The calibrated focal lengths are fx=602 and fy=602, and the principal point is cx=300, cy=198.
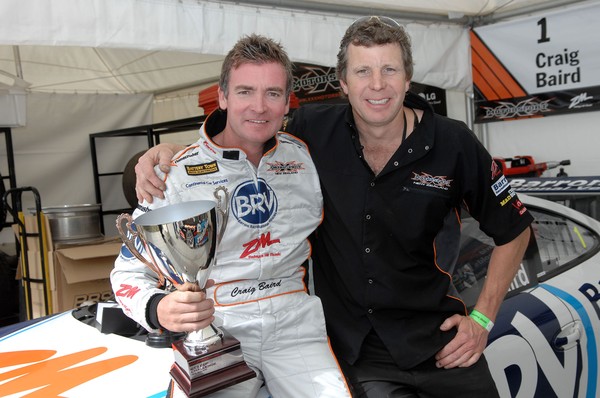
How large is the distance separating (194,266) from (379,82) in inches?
30.1

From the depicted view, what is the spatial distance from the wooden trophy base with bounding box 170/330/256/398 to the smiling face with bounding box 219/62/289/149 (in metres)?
0.57

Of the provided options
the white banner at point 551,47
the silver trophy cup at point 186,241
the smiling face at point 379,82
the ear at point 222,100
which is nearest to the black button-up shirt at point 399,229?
the smiling face at point 379,82

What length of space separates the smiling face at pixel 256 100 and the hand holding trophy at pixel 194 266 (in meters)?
0.27

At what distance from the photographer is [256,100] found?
1618 millimetres

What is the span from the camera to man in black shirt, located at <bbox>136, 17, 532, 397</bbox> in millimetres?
1743

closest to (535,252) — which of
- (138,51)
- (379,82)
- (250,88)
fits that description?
(379,82)

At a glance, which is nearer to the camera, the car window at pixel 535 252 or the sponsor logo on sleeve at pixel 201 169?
the sponsor logo on sleeve at pixel 201 169

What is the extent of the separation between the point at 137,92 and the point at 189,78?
918 millimetres

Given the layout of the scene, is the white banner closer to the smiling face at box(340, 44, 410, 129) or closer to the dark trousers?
the smiling face at box(340, 44, 410, 129)

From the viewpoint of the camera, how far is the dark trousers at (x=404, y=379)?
173 centimetres

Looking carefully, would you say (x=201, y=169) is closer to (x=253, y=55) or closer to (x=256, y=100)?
(x=256, y=100)

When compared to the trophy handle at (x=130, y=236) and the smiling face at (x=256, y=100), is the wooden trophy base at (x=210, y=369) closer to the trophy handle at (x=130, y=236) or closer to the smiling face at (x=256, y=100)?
the trophy handle at (x=130, y=236)

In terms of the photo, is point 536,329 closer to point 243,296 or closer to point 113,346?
point 243,296

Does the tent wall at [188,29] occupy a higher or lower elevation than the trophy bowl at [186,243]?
higher
